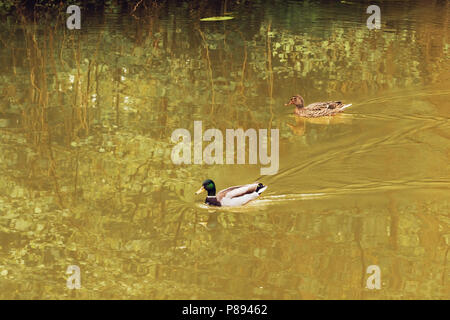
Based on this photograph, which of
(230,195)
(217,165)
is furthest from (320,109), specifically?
(230,195)

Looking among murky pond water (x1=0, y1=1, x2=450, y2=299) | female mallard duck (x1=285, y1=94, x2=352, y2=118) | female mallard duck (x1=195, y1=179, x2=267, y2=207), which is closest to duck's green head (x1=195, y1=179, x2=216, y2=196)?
female mallard duck (x1=195, y1=179, x2=267, y2=207)

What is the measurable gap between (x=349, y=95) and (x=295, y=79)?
0.98m

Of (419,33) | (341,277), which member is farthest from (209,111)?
(419,33)

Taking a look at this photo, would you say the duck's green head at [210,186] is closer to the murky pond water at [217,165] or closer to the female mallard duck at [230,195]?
the female mallard duck at [230,195]

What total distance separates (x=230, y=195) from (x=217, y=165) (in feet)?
3.29

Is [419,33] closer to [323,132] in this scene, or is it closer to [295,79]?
[295,79]

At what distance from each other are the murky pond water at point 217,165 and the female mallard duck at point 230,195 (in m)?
0.10

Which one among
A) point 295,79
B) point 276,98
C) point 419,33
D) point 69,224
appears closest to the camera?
point 69,224

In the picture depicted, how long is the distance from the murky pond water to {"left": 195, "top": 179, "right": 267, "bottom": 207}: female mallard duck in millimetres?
99

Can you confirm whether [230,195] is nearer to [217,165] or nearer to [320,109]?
[217,165]

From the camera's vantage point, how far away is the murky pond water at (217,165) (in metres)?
6.30

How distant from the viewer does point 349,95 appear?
433 inches

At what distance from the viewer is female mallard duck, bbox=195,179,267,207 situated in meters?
7.45

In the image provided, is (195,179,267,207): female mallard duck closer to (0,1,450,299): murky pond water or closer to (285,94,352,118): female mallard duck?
(0,1,450,299): murky pond water
